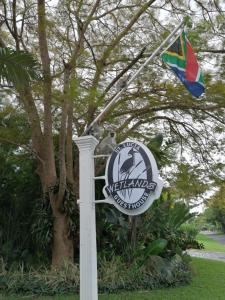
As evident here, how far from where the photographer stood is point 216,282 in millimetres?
10039

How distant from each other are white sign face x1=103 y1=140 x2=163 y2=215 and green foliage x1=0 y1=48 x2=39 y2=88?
199 centimetres

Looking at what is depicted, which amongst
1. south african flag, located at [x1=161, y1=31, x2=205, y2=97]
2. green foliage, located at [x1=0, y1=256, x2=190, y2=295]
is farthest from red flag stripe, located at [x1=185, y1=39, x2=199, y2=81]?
green foliage, located at [x1=0, y1=256, x2=190, y2=295]

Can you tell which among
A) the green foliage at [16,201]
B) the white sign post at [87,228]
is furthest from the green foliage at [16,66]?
the green foliage at [16,201]

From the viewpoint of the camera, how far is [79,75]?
9211 millimetres

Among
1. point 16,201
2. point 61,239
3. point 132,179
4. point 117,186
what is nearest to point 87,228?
point 117,186

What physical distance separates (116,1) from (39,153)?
162 inches

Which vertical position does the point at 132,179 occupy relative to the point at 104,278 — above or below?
above

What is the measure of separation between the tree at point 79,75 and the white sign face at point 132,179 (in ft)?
10.0

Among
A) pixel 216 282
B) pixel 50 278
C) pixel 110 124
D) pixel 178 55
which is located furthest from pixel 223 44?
pixel 50 278

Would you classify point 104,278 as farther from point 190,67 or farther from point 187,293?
point 190,67

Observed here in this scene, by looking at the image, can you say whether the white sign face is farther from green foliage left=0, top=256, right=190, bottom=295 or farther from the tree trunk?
the tree trunk

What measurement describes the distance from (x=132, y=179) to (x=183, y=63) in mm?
1956

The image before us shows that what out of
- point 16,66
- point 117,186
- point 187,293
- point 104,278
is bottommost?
point 187,293

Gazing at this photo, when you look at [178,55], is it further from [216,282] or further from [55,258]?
[216,282]
